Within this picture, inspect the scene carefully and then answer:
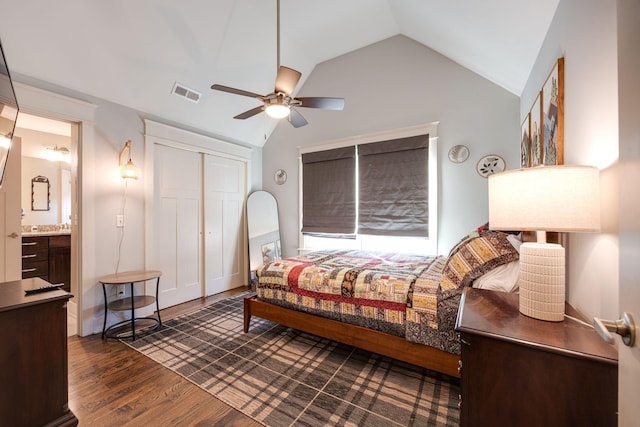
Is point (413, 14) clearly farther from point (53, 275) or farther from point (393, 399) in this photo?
point (53, 275)

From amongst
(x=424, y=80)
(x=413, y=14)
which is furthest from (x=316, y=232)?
(x=413, y=14)

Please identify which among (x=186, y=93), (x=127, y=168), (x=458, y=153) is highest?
(x=186, y=93)

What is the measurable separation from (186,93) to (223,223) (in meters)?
1.82

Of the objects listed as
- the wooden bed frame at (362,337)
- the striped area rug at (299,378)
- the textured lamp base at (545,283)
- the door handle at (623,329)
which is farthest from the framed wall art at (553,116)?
the striped area rug at (299,378)

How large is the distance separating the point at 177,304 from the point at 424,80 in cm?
431

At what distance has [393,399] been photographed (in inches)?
69.3

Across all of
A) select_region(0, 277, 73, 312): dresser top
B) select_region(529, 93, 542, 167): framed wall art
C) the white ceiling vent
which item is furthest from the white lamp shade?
the white ceiling vent

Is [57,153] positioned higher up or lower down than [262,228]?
higher up

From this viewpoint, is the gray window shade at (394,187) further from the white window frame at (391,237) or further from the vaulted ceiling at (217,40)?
the vaulted ceiling at (217,40)

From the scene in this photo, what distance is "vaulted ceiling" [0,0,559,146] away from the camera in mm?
2088

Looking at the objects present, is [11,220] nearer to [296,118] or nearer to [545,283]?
[296,118]

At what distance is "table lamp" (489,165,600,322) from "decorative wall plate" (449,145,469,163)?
2.25m

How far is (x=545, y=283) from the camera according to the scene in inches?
42.1

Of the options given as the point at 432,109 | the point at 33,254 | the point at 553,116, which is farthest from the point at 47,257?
the point at 553,116
